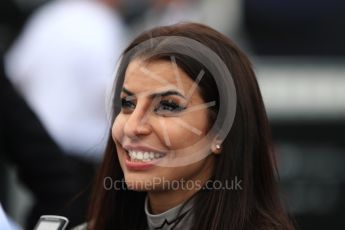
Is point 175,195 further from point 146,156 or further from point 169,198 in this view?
point 146,156

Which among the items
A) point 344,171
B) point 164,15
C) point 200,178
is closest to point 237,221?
point 200,178

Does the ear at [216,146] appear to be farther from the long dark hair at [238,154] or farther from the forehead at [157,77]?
the forehead at [157,77]

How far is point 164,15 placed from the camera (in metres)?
8.85

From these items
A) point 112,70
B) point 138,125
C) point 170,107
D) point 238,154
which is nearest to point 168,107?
point 170,107

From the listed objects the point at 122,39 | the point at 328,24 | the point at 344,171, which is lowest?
the point at 344,171

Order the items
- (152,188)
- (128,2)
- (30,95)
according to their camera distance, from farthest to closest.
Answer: (128,2), (30,95), (152,188)

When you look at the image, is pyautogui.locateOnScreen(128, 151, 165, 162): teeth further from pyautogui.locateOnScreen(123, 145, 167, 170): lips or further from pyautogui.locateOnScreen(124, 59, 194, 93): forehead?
pyautogui.locateOnScreen(124, 59, 194, 93): forehead

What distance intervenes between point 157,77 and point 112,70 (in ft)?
7.49

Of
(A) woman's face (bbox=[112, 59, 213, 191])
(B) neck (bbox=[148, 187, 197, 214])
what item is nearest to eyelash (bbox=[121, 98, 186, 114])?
(A) woman's face (bbox=[112, 59, 213, 191])

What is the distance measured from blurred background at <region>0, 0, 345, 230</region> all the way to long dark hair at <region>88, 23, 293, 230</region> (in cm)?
136

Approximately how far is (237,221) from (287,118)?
4891mm

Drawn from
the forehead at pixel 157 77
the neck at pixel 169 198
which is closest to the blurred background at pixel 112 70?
the neck at pixel 169 198

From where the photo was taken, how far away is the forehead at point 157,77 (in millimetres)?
3734

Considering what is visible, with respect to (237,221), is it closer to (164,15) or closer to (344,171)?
(344,171)
